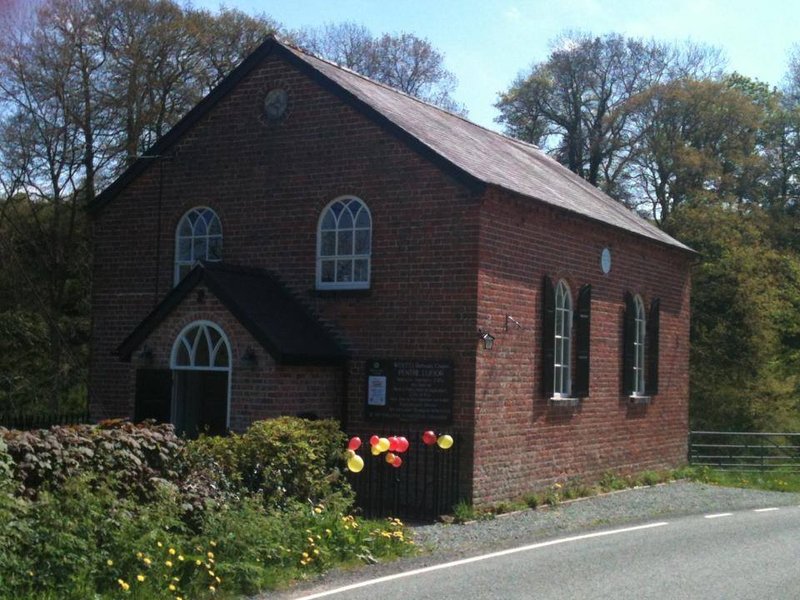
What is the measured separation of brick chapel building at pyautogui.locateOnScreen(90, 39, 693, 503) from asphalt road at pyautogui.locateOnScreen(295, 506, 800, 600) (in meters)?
3.26

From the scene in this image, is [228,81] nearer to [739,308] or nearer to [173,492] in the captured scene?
[173,492]

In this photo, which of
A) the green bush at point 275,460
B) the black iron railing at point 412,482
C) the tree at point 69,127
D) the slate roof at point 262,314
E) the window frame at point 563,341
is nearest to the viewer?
the green bush at point 275,460

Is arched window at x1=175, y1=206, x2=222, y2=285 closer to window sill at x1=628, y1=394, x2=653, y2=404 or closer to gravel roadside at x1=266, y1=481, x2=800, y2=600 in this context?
gravel roadside at x1=266, y1=481, x2=800, y2=600

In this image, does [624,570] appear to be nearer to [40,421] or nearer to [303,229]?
[303,229]

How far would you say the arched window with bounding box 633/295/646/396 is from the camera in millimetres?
21734

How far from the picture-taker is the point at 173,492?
10.6 metres

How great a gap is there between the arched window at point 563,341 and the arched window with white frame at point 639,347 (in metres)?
3.17

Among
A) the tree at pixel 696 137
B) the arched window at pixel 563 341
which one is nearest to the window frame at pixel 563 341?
the arched window at pixel 563 341

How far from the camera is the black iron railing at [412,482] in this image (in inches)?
612

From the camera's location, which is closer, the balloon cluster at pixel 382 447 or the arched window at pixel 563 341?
the balloon cluster at pixel 382 447

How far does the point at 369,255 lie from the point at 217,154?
372 cm

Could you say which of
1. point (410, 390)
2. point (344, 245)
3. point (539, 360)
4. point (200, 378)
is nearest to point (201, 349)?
point (200, 378)

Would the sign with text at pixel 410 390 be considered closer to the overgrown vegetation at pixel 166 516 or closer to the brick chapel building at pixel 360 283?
the brick chapel building at pixel 360 283

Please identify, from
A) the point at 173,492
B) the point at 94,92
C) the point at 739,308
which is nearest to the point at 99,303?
the point at 173,492
